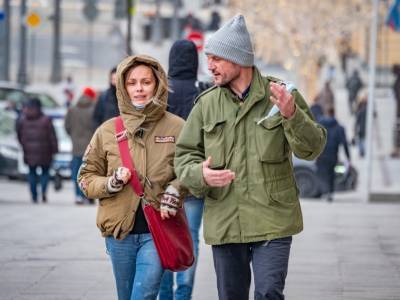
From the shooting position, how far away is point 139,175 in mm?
7336

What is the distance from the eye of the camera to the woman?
727 cm

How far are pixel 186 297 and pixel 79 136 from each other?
1140 centimetres

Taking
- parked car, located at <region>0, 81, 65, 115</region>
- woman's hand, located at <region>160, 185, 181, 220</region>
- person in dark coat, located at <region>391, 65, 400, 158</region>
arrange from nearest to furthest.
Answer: woman's hand, located at <region>160, 185, 181, 220</region>, person in dark coat, located at <region>391, 65, 400, 158</region>, parked car, located at <region>0, 81, 65, 115</region>

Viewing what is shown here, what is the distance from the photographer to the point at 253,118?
6.99m

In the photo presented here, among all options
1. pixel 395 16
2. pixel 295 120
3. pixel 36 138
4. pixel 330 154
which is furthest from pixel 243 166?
pixel 395 16

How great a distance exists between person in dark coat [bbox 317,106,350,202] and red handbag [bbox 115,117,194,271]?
1553cm

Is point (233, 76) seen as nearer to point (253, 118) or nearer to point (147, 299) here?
point (253, 118)

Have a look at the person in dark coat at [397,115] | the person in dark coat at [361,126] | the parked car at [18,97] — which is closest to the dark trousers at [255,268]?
the person in dark coat at [397,115]

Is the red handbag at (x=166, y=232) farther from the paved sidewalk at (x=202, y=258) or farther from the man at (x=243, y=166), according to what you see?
the paved sidewalk at (x=202, y=258)

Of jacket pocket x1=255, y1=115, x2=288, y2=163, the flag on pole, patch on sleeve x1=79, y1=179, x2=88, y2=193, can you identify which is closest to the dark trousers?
jacket pocket x1=255, y1=115, x2=288, y2=163

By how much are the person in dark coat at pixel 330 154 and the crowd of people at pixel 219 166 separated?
15527mm

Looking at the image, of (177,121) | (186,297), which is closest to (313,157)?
(177,121)

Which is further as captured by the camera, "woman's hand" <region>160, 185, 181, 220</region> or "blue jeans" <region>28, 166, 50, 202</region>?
"blue jeans" <region>28, 166, 50, 202</region>

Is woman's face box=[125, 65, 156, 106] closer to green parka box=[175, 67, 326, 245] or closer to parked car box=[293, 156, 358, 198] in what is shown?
green parka box=[175, 67, 326, 245]
